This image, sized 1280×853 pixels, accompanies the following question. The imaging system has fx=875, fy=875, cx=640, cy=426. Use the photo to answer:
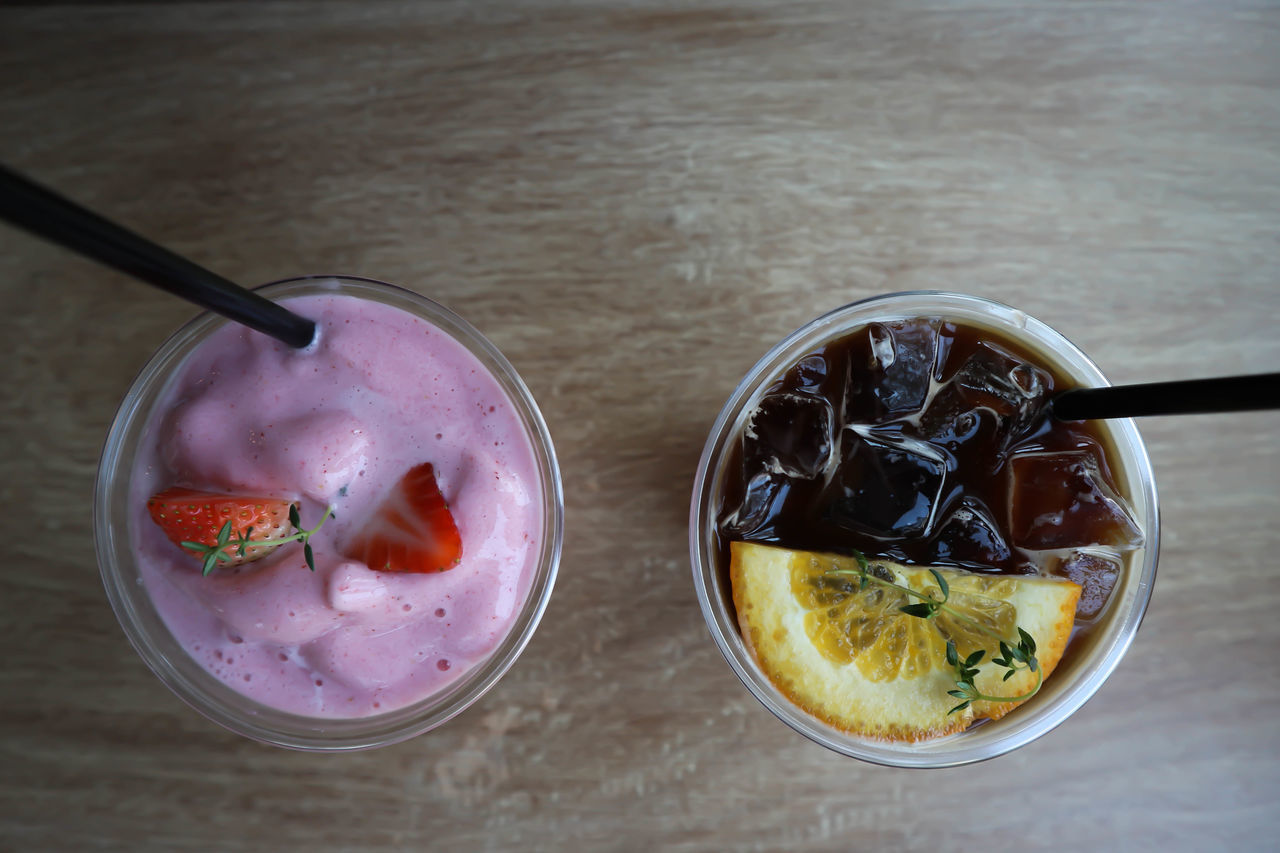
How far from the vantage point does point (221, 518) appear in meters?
1.22

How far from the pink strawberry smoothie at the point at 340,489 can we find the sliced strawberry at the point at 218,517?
0.03 m

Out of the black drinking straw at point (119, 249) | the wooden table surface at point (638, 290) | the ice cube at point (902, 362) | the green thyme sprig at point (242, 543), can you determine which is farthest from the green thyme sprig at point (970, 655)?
the black drinking straw at point (119, 249)

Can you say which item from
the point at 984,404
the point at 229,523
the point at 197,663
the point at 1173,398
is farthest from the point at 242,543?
the point at 1173,398

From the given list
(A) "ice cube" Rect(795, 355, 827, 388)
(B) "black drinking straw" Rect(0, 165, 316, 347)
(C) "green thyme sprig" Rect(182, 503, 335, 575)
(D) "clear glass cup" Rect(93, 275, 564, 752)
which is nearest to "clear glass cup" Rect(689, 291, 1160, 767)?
(A) "ice cube" Rect(795, 355, 827, 388)

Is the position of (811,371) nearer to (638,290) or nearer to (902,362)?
(902,362)

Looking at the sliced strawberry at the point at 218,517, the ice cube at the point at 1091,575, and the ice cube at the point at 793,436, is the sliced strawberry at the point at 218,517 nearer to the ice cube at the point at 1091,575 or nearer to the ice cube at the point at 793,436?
the ice cube at the point at 793,436

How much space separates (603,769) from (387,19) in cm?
140

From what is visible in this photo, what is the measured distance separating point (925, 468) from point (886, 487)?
0.21 ft

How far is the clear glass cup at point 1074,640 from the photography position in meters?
1.30

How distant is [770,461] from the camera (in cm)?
129

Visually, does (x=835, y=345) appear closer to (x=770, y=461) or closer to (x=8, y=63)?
(x=770, y=461)

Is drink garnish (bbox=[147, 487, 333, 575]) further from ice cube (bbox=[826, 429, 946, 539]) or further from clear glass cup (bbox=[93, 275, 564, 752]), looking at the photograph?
ice cube (bbox=[826, 429, 946, 539])

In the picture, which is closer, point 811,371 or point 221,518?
point 221,518

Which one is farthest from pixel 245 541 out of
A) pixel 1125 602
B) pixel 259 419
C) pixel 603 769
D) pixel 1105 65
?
pixel 1105 65
